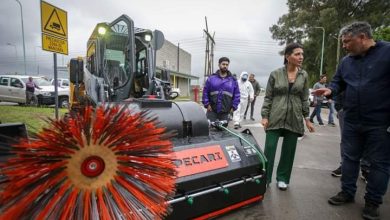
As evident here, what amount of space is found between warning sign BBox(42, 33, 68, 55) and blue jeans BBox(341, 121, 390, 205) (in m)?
4.71

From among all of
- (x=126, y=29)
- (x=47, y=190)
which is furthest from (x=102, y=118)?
(x=126, y=29)

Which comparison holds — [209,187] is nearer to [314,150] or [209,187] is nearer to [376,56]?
[376,56]

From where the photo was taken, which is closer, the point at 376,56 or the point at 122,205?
the point at 122,205

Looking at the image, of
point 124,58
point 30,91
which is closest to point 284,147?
point 124,58

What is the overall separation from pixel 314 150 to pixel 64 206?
18.8ft

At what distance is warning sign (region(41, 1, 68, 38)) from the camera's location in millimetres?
4617

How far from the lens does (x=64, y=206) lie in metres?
0.91

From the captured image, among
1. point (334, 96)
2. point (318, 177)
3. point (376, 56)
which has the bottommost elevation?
point (318, 177)

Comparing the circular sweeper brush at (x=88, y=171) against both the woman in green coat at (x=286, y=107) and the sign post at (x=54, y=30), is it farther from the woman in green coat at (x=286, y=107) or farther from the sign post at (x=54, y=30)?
the sign post at (x=54, y=30)

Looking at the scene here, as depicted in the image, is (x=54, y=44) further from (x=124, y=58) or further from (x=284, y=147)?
(x=284, y=147)

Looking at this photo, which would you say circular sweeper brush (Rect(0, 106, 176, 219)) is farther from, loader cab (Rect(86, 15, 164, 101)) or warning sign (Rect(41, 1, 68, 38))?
warning sign (Rect(41, 1, 68, 38))

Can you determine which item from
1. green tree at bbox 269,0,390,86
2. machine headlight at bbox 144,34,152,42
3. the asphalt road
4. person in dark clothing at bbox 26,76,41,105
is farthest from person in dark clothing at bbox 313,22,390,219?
green tree at bbox 269,0,390,86

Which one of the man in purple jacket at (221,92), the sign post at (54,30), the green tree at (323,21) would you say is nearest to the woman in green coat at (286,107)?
the man in purple jacket at (221,92)

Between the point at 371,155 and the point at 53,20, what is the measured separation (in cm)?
508
